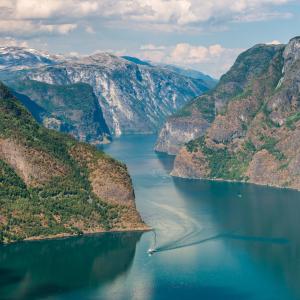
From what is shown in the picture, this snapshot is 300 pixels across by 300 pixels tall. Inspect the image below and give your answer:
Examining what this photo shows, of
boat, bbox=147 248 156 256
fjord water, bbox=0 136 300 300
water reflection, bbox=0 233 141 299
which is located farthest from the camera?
boat, bbox=147 248 156 256

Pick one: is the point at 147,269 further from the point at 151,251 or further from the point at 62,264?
the point at 62,264

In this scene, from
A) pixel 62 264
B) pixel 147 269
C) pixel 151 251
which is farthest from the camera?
pixel 151 251

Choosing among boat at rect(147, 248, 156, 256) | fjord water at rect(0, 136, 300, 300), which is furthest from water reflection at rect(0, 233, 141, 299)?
boat at rect(147, 248, 156, 256)

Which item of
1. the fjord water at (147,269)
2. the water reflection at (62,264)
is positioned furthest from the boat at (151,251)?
the water reflection at (62,264)

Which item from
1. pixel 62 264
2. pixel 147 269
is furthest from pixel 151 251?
pixel 62 264

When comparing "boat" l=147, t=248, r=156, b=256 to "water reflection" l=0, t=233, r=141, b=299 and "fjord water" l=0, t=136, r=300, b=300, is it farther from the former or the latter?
"water reflection" l=0, t=233, r=141, b=299

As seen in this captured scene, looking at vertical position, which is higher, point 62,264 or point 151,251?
point 151,251

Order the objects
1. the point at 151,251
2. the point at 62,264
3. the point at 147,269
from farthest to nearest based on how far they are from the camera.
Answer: the point at 151,251, the point at 62,264, the point at 147,269

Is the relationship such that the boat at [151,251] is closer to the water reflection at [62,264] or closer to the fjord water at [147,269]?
the fjord water at [147,269]

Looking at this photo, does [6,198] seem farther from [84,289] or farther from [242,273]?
[242,273]
